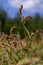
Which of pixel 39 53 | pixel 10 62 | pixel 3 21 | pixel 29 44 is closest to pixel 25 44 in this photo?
pixel 29 44

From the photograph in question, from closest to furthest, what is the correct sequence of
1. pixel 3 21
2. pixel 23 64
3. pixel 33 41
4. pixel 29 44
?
1. pixel 23 64
2. pixel 29 44
3. pixel 33 41
4. pixel 3 21

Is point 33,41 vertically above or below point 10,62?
above

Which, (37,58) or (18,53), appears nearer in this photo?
(37,58)

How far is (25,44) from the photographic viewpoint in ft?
4.41

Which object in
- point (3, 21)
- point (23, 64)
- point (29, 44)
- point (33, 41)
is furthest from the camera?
point (3, 21)

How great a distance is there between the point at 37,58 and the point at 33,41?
59 cm

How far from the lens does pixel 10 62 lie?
1207 millimetres

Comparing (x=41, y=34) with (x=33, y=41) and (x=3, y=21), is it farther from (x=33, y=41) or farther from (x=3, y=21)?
(x=3, y=21)

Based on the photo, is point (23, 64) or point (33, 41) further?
point (33, 41)

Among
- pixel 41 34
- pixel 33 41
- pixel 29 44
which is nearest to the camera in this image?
pixel 41 34

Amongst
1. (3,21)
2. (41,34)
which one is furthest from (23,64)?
(3,21)

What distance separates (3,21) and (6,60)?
105ft

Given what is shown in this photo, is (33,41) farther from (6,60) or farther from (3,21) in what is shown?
(3,21)

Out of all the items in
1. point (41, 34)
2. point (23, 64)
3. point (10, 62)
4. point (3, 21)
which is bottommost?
point (23, 64)
